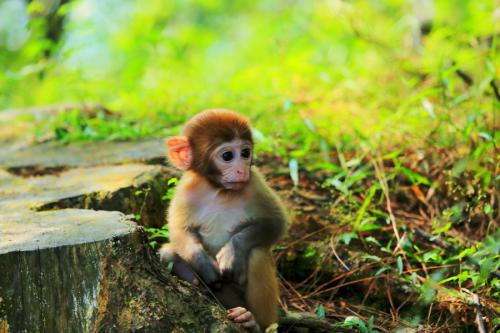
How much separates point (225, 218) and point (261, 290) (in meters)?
0.51

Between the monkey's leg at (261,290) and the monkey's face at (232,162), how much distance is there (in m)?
0.42

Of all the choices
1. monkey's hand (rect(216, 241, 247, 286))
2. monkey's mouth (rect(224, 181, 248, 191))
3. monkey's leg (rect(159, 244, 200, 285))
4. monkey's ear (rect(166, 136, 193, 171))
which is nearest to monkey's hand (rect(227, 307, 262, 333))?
monkey's hand (rect(216, 241, 247, 286))

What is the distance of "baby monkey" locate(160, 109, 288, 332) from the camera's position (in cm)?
355

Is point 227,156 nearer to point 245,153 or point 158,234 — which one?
point 245,153

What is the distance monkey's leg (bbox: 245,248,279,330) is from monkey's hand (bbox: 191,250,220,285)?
0.63 feet

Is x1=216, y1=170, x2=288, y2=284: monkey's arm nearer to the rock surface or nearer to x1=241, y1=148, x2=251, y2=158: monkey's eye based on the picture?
x1=241, y1=148, x2=251, y2=158: monkey's eye

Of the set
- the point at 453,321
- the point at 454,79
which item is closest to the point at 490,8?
the point at 454,79

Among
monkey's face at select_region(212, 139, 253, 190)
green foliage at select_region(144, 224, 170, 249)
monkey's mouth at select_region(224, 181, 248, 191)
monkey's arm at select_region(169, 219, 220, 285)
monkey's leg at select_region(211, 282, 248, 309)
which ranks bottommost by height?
monkey's leg at select_region(211, 282, 248, 309)

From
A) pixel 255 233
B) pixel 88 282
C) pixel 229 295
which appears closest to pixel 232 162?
pixel 255 233

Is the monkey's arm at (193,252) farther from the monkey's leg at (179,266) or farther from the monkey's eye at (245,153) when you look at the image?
the monkey's eye at (245,153)

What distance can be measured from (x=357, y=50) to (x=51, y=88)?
4.48 metres

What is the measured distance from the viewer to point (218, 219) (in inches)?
150

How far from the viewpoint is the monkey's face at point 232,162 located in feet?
12.3

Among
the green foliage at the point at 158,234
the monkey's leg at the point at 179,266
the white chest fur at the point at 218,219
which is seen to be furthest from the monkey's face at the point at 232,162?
the green foliage at the point at 158,234
